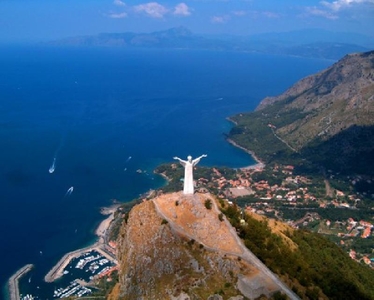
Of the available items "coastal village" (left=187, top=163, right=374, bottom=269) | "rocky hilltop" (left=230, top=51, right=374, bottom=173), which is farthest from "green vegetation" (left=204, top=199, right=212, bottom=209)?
"rocky hilltop" (left=230, top=51, right=374, bottom=173)

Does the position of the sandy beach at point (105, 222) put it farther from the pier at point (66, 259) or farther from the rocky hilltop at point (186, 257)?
the rocky hilltop at point (186, 257)

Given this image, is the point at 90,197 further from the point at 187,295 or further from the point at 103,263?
the point at 187,295

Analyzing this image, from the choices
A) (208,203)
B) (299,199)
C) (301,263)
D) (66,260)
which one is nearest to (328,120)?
(299,199)

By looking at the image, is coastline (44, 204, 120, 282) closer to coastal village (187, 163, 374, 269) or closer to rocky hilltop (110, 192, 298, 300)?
coastal village (187, 163, 374, 269)

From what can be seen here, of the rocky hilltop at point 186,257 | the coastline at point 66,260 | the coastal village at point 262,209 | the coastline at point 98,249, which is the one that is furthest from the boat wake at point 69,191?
the rocky hilltop at point 186,257

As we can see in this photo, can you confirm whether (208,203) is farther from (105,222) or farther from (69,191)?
(69,191)

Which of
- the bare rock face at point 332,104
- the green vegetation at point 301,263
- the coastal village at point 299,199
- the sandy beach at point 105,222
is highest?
the green vegetation at point 301,263
